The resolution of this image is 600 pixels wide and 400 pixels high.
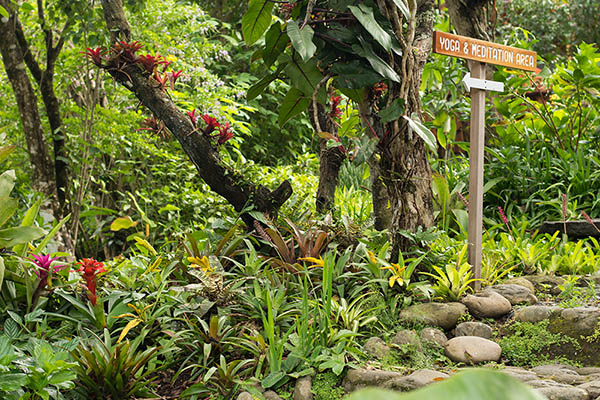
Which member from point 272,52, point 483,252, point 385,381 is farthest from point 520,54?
point 385,381

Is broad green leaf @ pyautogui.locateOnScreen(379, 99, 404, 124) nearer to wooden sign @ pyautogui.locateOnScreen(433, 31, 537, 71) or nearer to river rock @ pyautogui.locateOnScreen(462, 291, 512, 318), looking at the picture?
wooden sign @ pyautogui.locateOnScreen(433, 31, 537, 71)

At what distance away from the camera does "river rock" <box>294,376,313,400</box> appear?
2.25m

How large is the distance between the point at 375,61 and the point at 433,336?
1344mm

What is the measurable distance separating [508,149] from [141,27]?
3.35 meters

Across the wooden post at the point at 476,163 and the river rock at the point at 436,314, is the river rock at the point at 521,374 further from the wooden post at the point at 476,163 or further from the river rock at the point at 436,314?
the wooden post at the point at 476,163

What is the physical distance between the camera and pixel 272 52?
3021 mm

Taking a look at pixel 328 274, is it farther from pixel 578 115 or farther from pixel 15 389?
pixel 578 115

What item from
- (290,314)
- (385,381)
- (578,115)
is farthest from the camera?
(578,115)

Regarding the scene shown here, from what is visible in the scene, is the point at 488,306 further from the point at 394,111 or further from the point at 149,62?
the point at 149,62

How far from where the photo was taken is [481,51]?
308 cm

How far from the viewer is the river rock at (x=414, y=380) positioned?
2102 millimetres

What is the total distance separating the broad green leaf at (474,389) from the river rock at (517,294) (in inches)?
101

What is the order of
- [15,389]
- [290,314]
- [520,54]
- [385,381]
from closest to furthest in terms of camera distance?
[15,389] < [385,381] < [290,314] < [520,54]

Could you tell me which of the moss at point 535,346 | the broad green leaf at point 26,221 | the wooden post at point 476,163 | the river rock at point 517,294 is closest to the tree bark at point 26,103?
the broad green leaf at point 26,221
